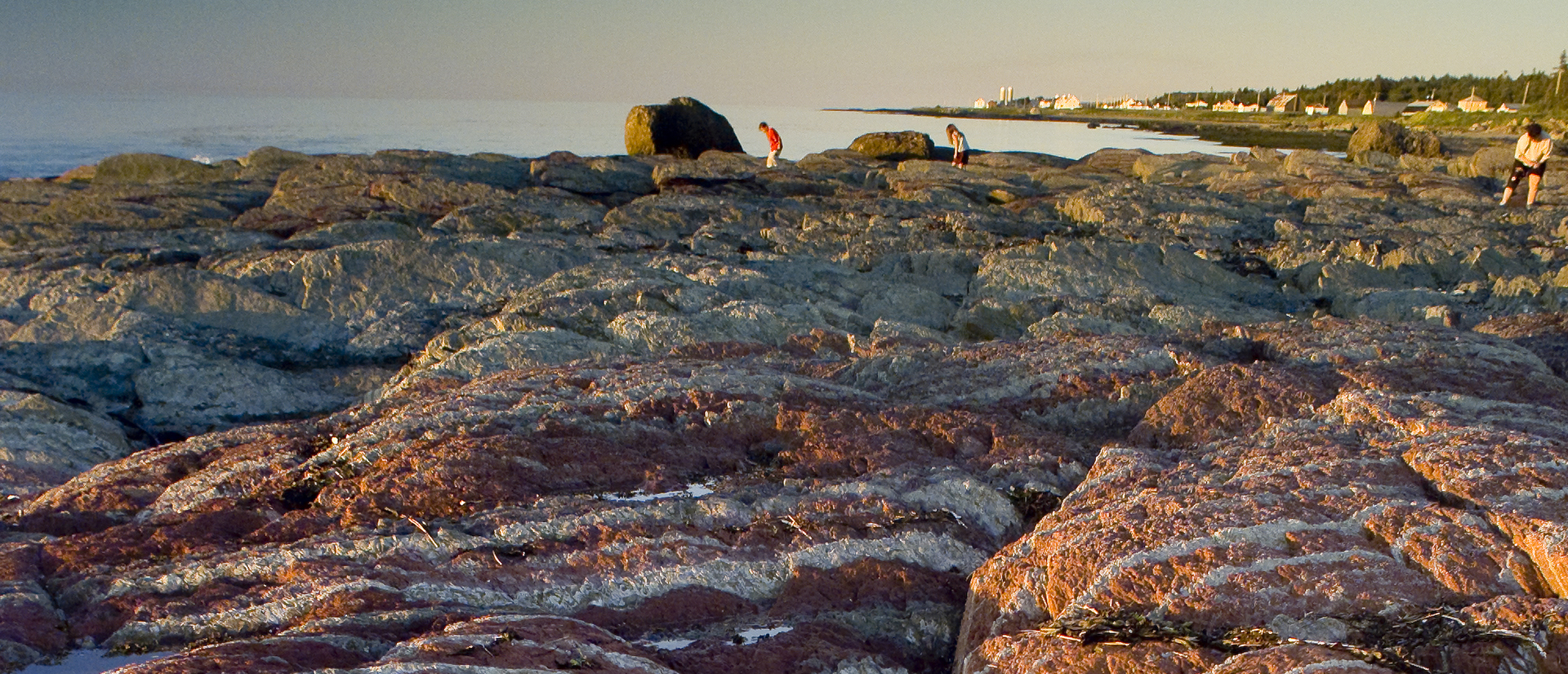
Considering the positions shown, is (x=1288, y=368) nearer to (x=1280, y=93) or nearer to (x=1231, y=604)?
(x=1231, y=604)

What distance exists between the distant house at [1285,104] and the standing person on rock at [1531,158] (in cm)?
17088

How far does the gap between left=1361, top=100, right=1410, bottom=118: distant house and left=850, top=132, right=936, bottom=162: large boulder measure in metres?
131

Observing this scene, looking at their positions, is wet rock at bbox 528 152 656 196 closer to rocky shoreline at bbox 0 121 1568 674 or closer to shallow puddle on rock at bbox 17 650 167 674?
rocky shoreline at bbox 0 121 1568 674

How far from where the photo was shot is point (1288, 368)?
20.0ft

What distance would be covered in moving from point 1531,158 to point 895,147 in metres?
17.4

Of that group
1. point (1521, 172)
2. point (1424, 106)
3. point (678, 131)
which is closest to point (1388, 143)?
point (1521, 172)

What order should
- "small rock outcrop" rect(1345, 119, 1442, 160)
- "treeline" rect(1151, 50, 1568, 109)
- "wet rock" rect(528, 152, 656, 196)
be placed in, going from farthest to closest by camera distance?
"treeline" rect(1151, 50, 1568, 109) → "small rock outcrop" rect(1345, 119, 1442, 160) → "wet rock" rect(528, 152, 656, 196)

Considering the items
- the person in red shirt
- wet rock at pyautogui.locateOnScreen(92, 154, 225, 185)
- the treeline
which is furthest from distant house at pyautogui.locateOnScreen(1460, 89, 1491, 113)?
wet rock at pyautogui.locateOnScreen(92, 154, 225, 185)

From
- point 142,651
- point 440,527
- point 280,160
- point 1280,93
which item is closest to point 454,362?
point 440,527

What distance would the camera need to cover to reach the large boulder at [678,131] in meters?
30.9

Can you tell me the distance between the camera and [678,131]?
31531 mm

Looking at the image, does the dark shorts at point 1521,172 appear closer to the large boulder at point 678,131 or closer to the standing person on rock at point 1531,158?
the standing person on rock at point 1531,158

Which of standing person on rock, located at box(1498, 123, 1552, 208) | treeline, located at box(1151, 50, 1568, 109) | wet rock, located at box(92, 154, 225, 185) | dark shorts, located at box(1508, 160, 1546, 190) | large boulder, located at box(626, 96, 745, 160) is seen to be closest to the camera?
standing person on rock, located at box(1498, 123, 1552, 208)

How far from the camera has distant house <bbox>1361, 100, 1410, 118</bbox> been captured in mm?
136500
